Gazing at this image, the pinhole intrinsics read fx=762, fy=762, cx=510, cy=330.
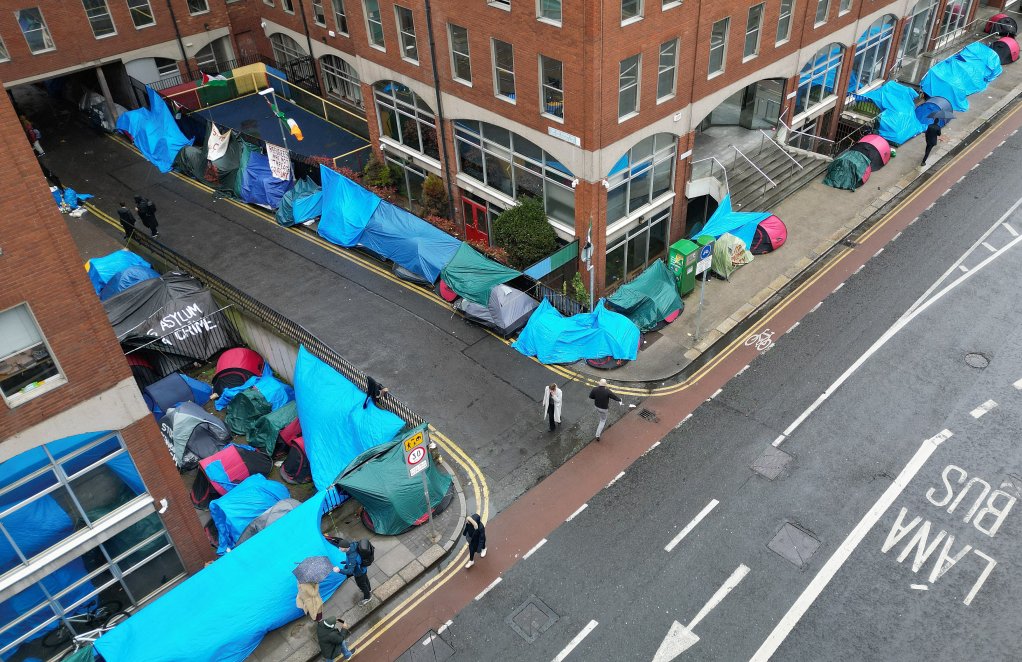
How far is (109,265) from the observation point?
2567cm

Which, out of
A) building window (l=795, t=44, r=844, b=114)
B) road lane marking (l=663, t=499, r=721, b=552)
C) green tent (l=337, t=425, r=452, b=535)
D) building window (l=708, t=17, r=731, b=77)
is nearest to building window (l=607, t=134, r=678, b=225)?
building window (l=708, t=17, r=731, b=77)

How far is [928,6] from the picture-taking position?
3547 centimetres

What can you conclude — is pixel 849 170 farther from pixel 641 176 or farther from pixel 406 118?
pixel 406 118

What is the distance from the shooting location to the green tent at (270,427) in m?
20.3

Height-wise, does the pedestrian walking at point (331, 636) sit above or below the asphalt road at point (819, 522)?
above

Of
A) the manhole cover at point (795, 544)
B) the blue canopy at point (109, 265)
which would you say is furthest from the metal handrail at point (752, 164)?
the blue canopy at point (109, 265)

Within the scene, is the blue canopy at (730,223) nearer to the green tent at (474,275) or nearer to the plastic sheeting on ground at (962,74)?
the green tent at (474,275)

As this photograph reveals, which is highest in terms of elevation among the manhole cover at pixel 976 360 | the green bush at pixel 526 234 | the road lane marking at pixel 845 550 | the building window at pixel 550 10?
the building window at pixel 550 10

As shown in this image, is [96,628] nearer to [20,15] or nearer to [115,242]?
[115,242]

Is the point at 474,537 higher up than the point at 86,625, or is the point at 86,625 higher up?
the point at 474,537

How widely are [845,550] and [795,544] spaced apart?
41.1 inches

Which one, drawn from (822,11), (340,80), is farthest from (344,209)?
(822,11)

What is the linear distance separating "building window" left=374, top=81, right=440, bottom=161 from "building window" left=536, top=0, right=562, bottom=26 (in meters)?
→ 7.34

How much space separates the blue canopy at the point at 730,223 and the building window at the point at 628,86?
5313mm
